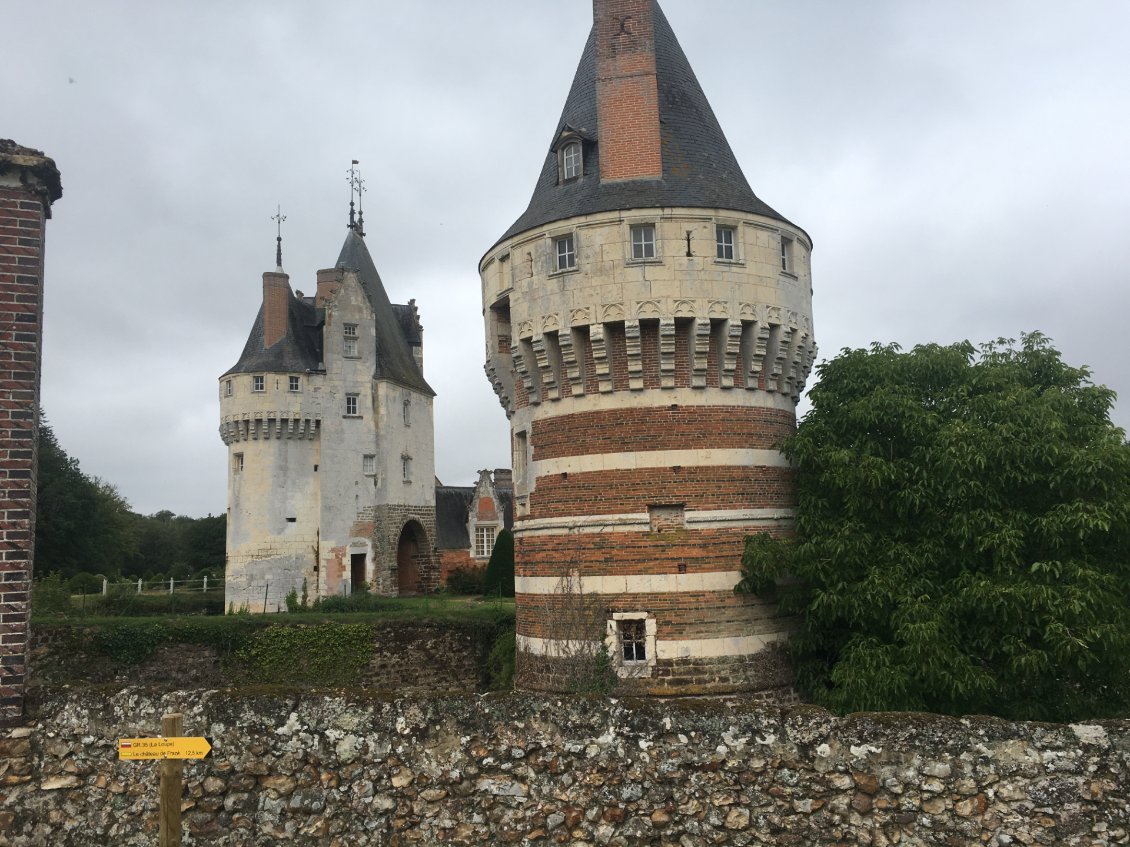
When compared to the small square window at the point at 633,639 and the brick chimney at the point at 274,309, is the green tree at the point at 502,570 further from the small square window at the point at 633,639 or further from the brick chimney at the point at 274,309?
the small square window at the point at 633,639

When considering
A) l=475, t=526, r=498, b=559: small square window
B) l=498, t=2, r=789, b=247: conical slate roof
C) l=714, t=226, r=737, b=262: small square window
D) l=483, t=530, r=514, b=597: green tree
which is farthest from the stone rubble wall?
l=475, t=526, r=498, b=559: small square window

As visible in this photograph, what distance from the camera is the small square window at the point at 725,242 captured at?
51.0 ft

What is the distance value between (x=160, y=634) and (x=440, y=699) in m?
16.5

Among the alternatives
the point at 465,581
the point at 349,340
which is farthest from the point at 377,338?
the point at 465,581

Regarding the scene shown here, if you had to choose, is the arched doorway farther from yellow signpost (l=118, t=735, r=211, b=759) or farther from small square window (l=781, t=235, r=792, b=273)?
yellow signpost (l=118, t=735, r=211, b=759)

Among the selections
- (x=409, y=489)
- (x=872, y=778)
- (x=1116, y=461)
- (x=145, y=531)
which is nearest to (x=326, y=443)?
(x=409, y=489)

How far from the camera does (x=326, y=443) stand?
3769 cm

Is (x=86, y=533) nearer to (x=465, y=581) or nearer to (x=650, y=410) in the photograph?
(x=465, y=581)

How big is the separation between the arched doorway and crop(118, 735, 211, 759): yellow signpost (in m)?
35.3

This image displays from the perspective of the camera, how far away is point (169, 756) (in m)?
6.25

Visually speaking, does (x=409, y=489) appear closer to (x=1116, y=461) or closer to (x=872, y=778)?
(x=1116, y=461)

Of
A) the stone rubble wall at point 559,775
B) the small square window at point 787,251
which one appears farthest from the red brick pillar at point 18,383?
the small square window at point 787,251

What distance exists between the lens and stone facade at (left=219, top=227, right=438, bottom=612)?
36.8 metres

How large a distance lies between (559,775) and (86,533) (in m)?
52.3
